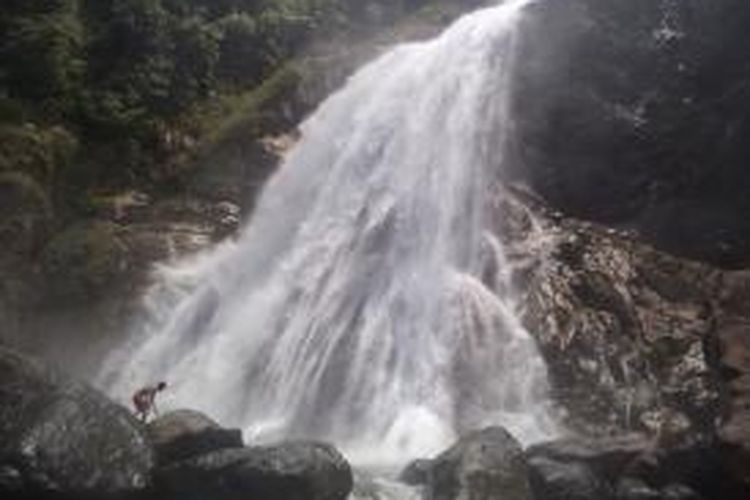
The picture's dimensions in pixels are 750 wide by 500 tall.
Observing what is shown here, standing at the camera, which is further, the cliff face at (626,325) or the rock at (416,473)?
the cliff face at (626,325)

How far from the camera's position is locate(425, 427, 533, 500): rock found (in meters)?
22.0

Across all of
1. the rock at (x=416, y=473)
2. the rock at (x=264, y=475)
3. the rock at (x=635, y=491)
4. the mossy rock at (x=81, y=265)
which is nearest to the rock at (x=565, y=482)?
the rock at (x=635, y=491)

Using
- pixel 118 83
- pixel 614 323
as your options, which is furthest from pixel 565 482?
pixel 118 83

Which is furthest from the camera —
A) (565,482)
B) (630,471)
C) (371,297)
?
(371,297)

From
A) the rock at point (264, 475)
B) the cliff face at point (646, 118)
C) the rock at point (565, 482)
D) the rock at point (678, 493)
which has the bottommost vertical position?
the rock at point (678, 493)

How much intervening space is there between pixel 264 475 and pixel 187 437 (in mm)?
2107

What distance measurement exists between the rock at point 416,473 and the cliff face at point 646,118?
1180 centimetres

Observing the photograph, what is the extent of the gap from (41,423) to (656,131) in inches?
777

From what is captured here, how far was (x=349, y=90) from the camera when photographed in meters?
38.9

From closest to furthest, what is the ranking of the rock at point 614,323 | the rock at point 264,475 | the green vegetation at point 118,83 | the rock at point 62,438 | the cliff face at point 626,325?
the rock at point 62,438 → the rock at point 264,475 → the cliff face at point 626,325 → the rock at point 614,323 → the green vegetation at point 118,83

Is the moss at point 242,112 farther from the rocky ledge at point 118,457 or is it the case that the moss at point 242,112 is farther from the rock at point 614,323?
the rocky ledge at point 118,457

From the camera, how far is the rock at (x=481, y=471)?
2202 cm

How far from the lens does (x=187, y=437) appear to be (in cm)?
2267

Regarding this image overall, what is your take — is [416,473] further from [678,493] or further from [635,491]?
[678,493]
